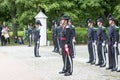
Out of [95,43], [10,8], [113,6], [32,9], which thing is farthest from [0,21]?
[95,43]

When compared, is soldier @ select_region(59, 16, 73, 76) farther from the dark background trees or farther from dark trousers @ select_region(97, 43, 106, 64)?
the dark background trees

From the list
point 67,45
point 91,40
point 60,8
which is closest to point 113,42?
point 67,45

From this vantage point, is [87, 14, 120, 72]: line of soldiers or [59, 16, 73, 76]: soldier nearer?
[59, 16, 73, 76]: soldier

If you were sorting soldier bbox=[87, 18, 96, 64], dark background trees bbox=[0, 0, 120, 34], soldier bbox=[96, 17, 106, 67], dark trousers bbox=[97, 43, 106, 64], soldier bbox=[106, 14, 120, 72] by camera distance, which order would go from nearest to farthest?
soldier bbox=[106, 14, 120, 72] → soldier bbox=[96, 17, 106, 67] → dark trousers bbox=[97, 43, 106, 64] → soldier bbox=[87, 18, 96, 64] → dark background trees bbox=[0, 0, 120, 34]

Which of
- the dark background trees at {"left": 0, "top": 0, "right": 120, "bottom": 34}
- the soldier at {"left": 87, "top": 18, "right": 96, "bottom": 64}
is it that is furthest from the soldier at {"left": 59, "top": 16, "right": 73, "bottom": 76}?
the dark background trees at {"left": 0, "top": 0, "right": 120, "bottom": 34}

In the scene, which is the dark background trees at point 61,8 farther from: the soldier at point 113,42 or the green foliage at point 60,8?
the soldier at point 113,42

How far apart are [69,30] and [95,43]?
4.21 m

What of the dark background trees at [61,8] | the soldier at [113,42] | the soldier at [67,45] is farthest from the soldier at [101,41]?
the dark background trees at [61,8]

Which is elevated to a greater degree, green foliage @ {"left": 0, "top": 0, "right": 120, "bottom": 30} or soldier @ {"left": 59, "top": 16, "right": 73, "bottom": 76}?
green foliage @ {"left": 0, "top": 0, "right": 120, "bottom": 30}

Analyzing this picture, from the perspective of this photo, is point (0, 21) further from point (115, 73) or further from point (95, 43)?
point (115, 73)

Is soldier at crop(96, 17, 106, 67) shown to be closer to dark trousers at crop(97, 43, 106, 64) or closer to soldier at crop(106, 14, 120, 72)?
dark trousers at crop(97, 43, 106, 64)

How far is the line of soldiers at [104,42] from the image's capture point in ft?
52.6

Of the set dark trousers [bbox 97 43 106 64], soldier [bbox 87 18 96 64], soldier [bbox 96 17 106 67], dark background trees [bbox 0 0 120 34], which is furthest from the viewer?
dark background trees [bbox 0 0 120 34]

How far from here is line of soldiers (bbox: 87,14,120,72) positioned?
16047mm
